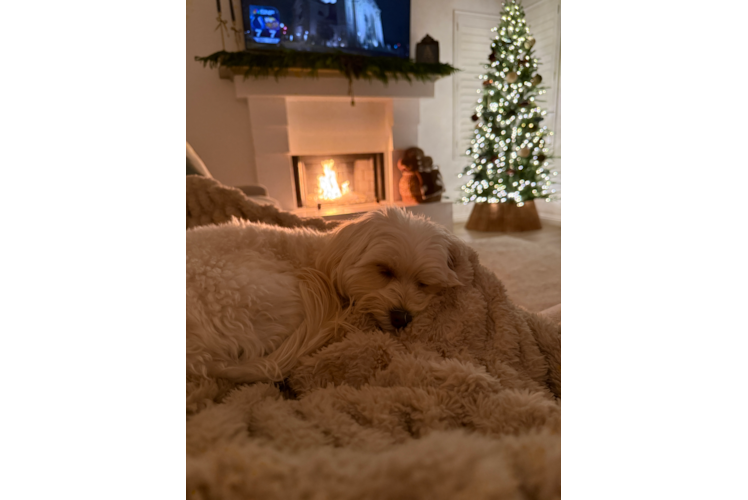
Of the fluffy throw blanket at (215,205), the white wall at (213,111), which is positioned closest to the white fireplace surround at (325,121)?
the white wall at (213,111)

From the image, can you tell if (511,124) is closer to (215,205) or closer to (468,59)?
(468,59)

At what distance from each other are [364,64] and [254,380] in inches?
128

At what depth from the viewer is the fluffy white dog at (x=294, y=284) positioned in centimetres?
65

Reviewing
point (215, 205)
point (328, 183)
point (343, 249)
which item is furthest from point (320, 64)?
point (343, 249)

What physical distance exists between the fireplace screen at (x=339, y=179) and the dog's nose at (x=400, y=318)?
2983mm

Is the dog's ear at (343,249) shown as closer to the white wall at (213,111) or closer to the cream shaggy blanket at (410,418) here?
the cream shaggy blanket at (410,418)

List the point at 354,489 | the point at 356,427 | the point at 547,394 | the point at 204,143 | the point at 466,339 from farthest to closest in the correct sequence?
the point at 204,143, the point at 466,339, the point at 547,394, the point at 356,427, the point at 354,489

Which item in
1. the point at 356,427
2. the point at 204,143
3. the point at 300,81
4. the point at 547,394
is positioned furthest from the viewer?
the point at 204,143

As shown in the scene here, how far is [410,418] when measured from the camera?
0.53 m

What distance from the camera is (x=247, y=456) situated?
1.30 feet

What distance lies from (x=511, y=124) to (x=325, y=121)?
6.23ft
